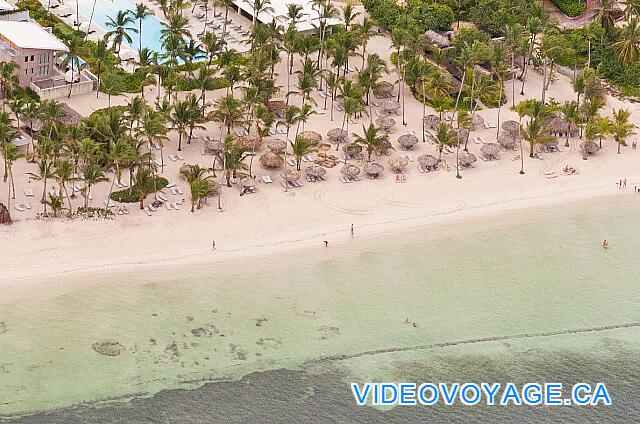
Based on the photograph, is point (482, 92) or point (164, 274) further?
point (482, 92)

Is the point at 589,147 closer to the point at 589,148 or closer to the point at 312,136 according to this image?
the point at 589,148

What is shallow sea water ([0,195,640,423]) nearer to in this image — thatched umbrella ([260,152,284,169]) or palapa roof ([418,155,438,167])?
palapa roof ([418,155,438,167])

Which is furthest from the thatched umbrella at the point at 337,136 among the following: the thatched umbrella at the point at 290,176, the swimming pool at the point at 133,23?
the swimming pool at the point at 133,23

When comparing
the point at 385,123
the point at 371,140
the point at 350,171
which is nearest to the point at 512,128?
the point at 385,123

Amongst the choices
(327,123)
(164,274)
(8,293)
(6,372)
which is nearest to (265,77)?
(327,123)

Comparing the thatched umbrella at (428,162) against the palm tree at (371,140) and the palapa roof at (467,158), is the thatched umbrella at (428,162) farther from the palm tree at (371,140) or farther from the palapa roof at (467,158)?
the palm tree at (371,140)

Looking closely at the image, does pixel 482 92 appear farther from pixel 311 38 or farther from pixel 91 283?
pixel 91 283
